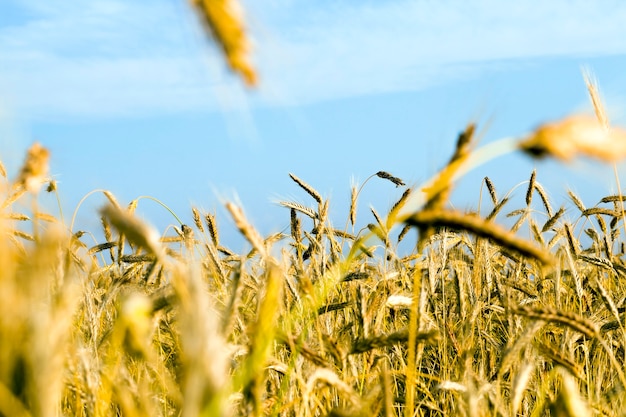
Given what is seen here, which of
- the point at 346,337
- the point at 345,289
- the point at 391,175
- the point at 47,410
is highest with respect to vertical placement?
the point at 391,175

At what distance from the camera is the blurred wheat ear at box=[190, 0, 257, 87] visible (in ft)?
3.66

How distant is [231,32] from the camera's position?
1.12 meters

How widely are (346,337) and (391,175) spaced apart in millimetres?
1732

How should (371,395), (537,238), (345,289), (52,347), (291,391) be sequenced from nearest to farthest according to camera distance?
1. (52,347)
2. (371,395)
3. (291,391)
4. (537,238)
5. (345,289)

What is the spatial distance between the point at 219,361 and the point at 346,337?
2620 millimetres

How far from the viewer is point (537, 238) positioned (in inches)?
163

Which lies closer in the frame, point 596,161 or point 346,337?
point 596,161

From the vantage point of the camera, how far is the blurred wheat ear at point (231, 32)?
1115 mm

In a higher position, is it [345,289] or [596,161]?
[345,289]

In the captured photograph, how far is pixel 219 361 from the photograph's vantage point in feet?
2.75

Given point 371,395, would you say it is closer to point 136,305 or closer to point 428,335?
point 428,335

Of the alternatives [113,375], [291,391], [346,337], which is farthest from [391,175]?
[113,375]

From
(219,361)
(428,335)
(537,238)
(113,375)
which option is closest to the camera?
(219,361)

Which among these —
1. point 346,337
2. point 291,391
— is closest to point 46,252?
point 291,391
